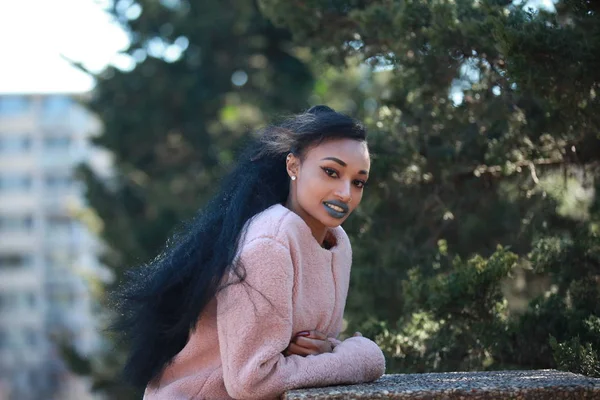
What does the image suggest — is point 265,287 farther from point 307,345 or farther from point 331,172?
point 331,172

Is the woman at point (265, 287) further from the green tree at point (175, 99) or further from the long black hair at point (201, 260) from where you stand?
the green tree at point (175, 99)

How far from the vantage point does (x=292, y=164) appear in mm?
3773

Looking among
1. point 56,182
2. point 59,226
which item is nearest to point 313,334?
point 59,226

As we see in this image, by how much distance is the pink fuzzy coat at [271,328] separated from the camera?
3.34 metres

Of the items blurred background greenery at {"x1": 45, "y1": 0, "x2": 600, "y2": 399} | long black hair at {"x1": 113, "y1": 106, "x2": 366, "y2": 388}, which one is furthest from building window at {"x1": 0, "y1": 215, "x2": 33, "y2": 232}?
long black hair at {"x1": 113, "y1": 106, "x2": 366, "y2": 388}

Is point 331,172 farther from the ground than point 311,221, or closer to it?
farther from the ground

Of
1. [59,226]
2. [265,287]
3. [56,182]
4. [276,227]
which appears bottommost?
[59,226]

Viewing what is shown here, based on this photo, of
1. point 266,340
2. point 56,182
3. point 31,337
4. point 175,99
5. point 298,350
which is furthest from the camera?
point 56,182

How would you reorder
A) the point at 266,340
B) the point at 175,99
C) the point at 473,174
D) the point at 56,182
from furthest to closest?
1. the point at 56,182
2. the point at 175,99
3. the point at 473,174
4. the point at 266,340

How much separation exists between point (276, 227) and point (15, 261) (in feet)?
195

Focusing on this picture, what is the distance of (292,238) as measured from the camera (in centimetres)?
351

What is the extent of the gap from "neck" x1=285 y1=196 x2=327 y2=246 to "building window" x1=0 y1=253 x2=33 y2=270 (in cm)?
5864

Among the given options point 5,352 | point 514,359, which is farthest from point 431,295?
point 5,352

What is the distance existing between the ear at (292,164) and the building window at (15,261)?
58665mm
